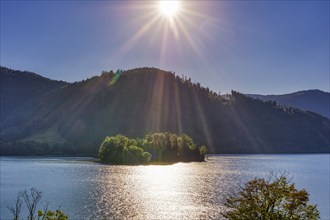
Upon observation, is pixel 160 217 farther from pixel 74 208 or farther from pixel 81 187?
pixel 81 187

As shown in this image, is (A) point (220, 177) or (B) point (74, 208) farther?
(A) point (220, 177)

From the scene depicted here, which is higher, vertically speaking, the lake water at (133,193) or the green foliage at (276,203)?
the green foliage at (276,203)

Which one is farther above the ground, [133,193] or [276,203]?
[276,203]

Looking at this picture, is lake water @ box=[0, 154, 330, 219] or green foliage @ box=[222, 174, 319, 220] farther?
lake water @ box=[0, 154, 330, 219]

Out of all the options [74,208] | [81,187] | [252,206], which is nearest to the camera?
[252,206]

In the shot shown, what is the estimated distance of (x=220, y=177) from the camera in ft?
588

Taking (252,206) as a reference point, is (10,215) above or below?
below

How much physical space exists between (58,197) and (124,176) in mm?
61561

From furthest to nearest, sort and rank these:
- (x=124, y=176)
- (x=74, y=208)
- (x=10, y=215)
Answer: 1. (x=124, y=176)
2. (x=74, y=208)
3. (x=10, y=215)

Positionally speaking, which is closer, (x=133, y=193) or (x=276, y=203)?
(x=276, y=203)

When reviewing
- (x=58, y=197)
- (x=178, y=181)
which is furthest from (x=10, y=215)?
(x=178, y=181)

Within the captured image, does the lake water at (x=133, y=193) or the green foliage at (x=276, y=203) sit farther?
the lake water at (x=133, y=193)

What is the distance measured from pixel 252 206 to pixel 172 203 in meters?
77.5

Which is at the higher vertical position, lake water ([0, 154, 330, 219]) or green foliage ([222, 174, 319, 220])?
green foliage ([222, 174, 319, 220])
